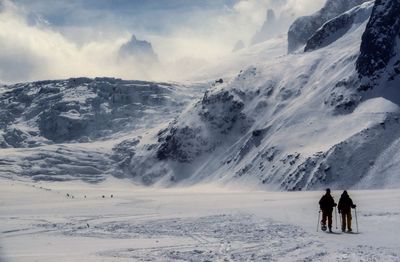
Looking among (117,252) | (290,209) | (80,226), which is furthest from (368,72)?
(117,252)

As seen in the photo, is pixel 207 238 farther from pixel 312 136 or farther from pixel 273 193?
pixel 312 136

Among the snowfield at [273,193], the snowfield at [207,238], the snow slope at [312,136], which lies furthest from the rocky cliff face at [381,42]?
the snowfield at [207,238]

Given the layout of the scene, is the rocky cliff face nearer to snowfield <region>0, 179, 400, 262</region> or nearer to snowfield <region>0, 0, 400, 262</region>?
snowfield <region>0, 0, 400, 262</region>

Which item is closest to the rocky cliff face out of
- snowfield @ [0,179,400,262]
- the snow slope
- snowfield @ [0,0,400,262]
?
snowfield @ [0,0,400,262]

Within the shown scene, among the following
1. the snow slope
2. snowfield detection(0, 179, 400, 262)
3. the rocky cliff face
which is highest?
the rocky cliff face

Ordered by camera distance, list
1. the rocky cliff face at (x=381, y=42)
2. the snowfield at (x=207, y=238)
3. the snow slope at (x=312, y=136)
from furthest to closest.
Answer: the rocky cliff face at (x=381, y=42) → the snow slope at (x=312, y=136) → the snowfield at (x=207, y=238)

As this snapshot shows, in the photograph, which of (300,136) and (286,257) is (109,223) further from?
(300,136)

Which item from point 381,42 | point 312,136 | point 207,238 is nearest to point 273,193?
point 312,136

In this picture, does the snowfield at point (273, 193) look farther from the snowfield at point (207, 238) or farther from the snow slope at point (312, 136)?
the snow slope at point (312, 136)

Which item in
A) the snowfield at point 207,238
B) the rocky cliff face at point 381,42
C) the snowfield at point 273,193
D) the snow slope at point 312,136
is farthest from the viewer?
the rocky cliff face at point 381,42

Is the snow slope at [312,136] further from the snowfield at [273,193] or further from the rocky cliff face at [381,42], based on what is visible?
the rocky cliff face at [381,42]

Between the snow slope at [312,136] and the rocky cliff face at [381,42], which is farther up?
the rocky cliff face at [381,42]

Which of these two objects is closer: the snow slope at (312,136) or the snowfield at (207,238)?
the snowfield at (207,238)

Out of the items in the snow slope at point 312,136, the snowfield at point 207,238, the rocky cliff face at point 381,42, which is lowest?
the snowfield at point 207,238
